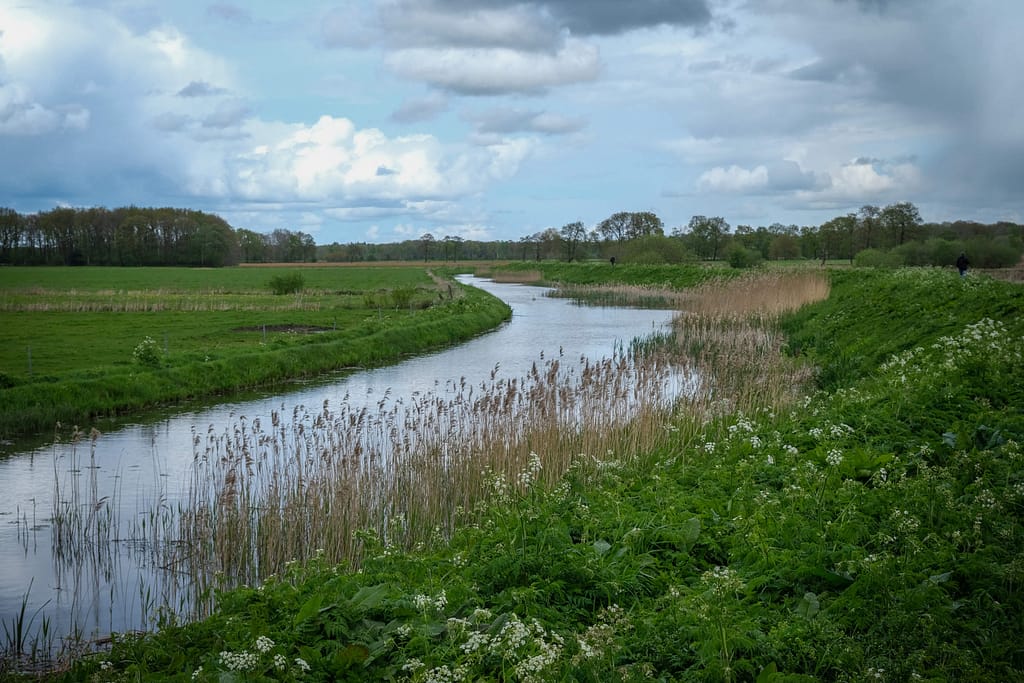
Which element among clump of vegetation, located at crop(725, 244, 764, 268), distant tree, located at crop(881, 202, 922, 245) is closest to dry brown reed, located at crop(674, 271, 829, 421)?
clump of vegetation, located at crop(725, 244, 764, 268)

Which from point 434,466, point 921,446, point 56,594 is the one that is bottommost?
point 56,594

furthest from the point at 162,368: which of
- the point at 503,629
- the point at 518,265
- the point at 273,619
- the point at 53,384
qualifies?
the point at 518,265

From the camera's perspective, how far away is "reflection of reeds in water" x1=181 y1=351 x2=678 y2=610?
8.47m

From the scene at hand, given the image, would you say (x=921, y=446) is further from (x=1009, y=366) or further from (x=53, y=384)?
(x=53, y=384)

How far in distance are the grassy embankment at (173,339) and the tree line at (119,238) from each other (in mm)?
4106

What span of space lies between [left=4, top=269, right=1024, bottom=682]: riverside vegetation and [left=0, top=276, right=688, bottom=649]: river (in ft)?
3.43

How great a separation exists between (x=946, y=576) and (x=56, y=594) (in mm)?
8029

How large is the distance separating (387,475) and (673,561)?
4.41 m

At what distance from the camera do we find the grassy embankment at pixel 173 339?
16.9 m

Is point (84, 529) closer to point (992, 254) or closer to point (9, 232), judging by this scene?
point (9, 232)

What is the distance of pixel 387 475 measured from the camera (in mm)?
9922

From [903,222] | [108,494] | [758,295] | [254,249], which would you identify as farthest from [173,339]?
[254,249]

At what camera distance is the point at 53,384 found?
16.7m

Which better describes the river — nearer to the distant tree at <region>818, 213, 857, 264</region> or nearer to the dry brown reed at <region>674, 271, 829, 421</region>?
the dry brown reed at <region>674, 271, 829, 421</region>
